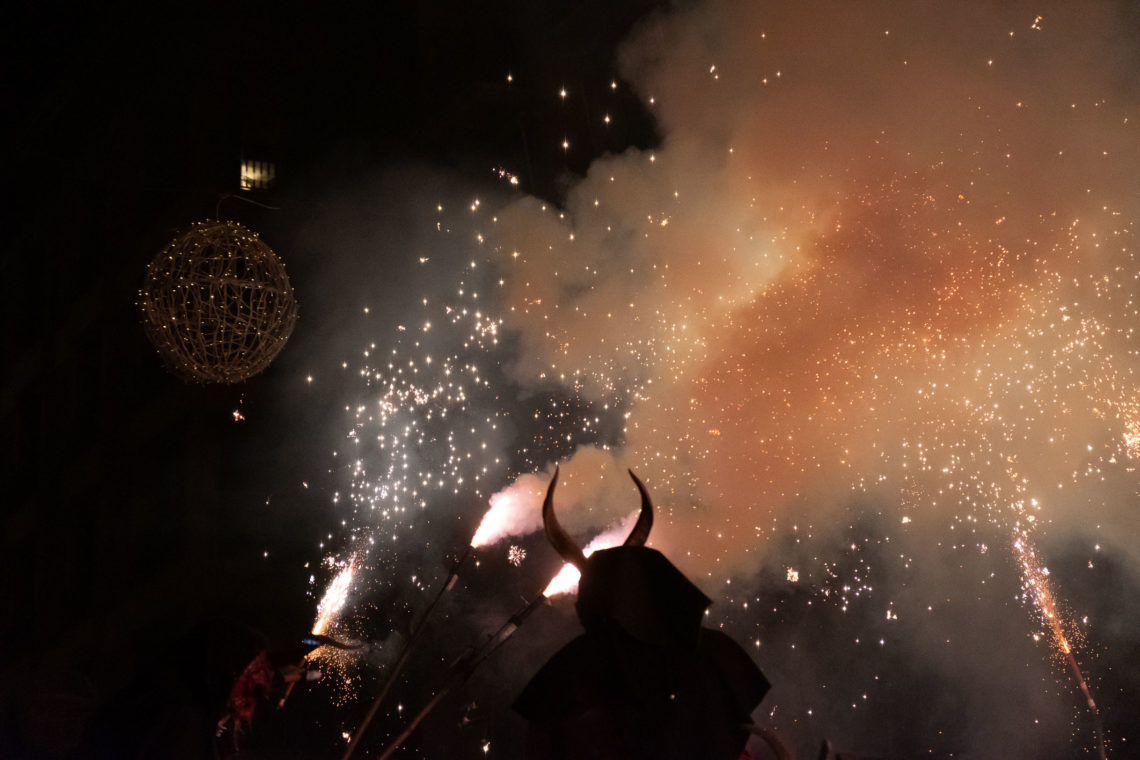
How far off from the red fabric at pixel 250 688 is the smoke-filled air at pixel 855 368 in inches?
76.3

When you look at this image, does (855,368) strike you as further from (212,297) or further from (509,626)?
(212,297)

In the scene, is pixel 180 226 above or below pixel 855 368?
below

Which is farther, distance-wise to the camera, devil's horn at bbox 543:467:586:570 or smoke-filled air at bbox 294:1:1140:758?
smoke-filled air at bbox 294:1:1140:758

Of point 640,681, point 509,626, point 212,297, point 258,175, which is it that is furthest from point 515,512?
point 258,175

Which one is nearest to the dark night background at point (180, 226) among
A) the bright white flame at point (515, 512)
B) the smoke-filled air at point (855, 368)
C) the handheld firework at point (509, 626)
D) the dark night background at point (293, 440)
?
the dark night background at point (293, 440)

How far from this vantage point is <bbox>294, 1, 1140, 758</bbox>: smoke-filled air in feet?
15.8

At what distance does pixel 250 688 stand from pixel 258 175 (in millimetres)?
4698

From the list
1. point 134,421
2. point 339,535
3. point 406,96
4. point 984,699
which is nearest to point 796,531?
point 984,699

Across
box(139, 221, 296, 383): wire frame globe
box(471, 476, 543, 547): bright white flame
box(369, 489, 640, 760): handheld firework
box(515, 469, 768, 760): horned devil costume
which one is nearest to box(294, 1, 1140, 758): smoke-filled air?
box(471, 476, 543, 547): bright white flame

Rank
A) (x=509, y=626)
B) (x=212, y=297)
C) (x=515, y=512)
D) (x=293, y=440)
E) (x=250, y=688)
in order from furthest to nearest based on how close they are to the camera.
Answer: (x=293, y=440) < (x=515, y=512) < (x=212, y=297) < (x=509, y=626) < (x=250, y=688)

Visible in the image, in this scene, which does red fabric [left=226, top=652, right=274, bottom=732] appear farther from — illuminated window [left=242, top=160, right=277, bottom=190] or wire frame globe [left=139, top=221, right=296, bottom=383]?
illuminated window [left=242, top=160, right=277, bottom=190]

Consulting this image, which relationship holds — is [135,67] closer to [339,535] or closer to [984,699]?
[339,535]

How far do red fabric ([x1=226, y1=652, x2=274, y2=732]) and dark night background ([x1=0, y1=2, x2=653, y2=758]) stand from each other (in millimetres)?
357

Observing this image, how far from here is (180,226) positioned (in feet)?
24.9
